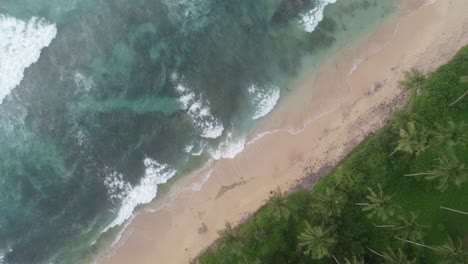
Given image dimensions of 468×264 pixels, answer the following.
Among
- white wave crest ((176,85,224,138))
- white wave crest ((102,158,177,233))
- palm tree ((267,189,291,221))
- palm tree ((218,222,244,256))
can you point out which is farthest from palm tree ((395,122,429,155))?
white wave crest ((102,158,177,233))

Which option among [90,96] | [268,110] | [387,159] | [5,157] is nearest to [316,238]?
[387,159]

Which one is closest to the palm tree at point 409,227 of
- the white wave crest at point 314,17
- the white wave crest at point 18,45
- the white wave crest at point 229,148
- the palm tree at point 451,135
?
the palm tree at point 451,135

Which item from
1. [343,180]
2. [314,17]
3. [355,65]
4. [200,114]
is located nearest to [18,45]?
[200,114]

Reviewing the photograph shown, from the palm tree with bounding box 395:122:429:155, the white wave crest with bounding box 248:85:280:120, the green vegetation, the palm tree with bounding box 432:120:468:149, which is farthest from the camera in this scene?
the white wave crest with bounding box 248:85:280:120

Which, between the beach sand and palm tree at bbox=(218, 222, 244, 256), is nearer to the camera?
palm tree at bbox=(218, 222, 244, 256)

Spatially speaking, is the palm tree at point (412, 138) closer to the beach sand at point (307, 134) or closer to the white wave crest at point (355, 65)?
the beach sand at point (307, 134)

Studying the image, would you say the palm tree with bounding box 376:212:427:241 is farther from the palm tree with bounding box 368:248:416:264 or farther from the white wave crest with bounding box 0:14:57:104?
the white wave crest with bounding box 0:14:57:104
